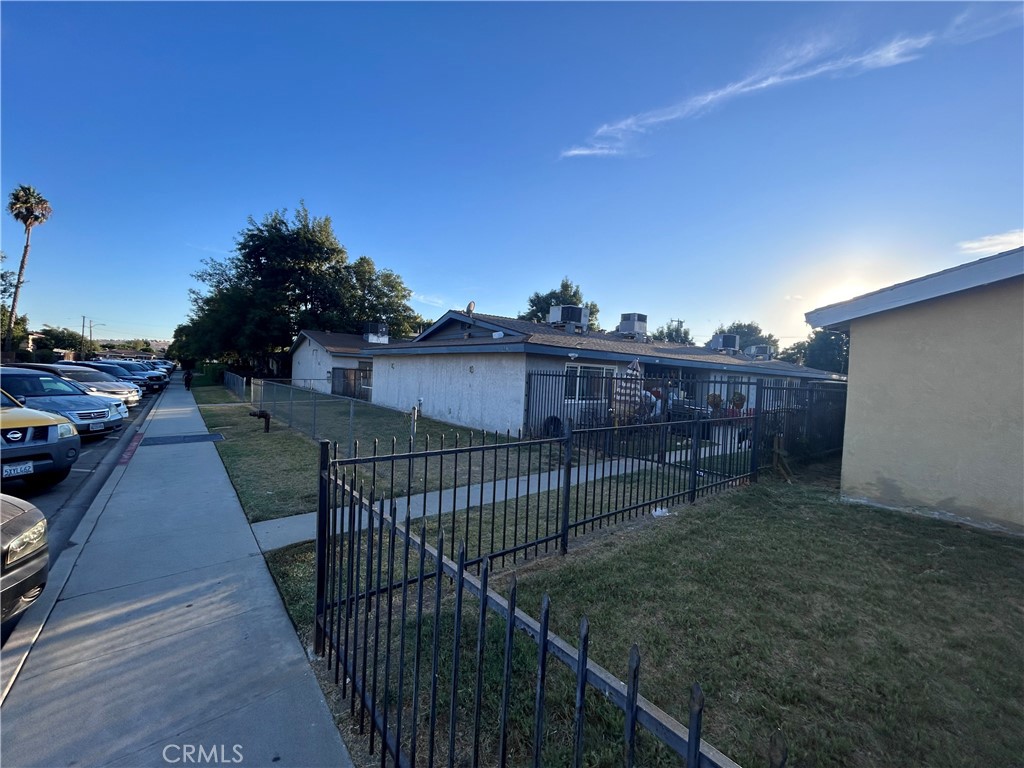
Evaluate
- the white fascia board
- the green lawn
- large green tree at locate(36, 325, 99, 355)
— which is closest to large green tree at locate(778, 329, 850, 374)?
the white fascia board

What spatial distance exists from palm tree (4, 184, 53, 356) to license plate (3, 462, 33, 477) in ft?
129

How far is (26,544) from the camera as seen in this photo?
312 centimetres

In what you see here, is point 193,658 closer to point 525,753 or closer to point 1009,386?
point 525,753

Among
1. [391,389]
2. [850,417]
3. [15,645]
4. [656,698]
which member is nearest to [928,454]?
[850,417]

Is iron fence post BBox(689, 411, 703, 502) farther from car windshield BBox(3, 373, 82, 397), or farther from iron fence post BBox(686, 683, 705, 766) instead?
car windshield BBox(3, 373, 82, 397)

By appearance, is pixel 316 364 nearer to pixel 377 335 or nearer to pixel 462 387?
pixel 377 335

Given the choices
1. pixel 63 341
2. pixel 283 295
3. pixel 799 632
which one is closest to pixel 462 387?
pixel 799 632

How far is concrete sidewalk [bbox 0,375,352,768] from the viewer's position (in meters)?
2.28

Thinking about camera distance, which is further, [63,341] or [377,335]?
[63,341]

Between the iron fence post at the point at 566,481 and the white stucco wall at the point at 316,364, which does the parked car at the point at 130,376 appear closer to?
the white stucco wall at the point at 316,364

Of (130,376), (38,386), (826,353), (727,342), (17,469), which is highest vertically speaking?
(826,353)

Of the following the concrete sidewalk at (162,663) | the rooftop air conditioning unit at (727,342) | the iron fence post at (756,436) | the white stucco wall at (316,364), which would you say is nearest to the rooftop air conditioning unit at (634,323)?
the rooftop air conditioning unit at (727,342)

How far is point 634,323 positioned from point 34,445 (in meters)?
20.9

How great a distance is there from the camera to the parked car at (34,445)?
579cm
